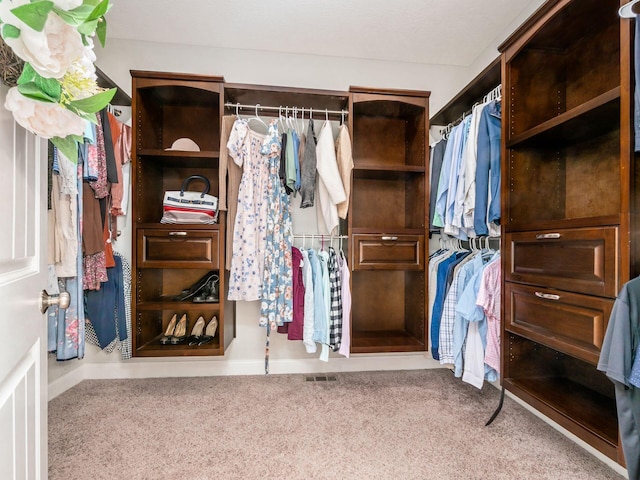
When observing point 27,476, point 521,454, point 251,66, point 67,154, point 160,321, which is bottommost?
point 521,454

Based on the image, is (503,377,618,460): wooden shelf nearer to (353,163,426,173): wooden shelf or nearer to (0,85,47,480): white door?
(353,163,426,173): wooden shelf

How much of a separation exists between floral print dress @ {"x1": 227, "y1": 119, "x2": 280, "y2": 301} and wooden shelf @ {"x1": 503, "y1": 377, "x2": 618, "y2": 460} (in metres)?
1.56

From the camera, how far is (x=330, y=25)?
2086 mm

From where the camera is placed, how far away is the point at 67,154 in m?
0.57

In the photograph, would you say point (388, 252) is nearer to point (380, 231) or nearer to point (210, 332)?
point (380, 231)

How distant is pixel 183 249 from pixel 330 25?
182 cm

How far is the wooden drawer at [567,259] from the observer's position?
3.59 ft

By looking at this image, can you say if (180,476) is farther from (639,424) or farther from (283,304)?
(639,424)

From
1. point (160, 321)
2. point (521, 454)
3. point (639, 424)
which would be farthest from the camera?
point (160, 321)

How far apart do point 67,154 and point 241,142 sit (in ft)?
4.90

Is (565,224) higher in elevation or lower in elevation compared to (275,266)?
higher

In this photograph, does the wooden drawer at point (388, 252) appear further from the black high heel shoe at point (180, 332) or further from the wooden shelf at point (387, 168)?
the black high heel shoe at point (180, 332)

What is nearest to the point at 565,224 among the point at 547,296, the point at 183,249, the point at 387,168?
the point at 547,296

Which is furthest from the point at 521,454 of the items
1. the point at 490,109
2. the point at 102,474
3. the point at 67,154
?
the point at 67,154
